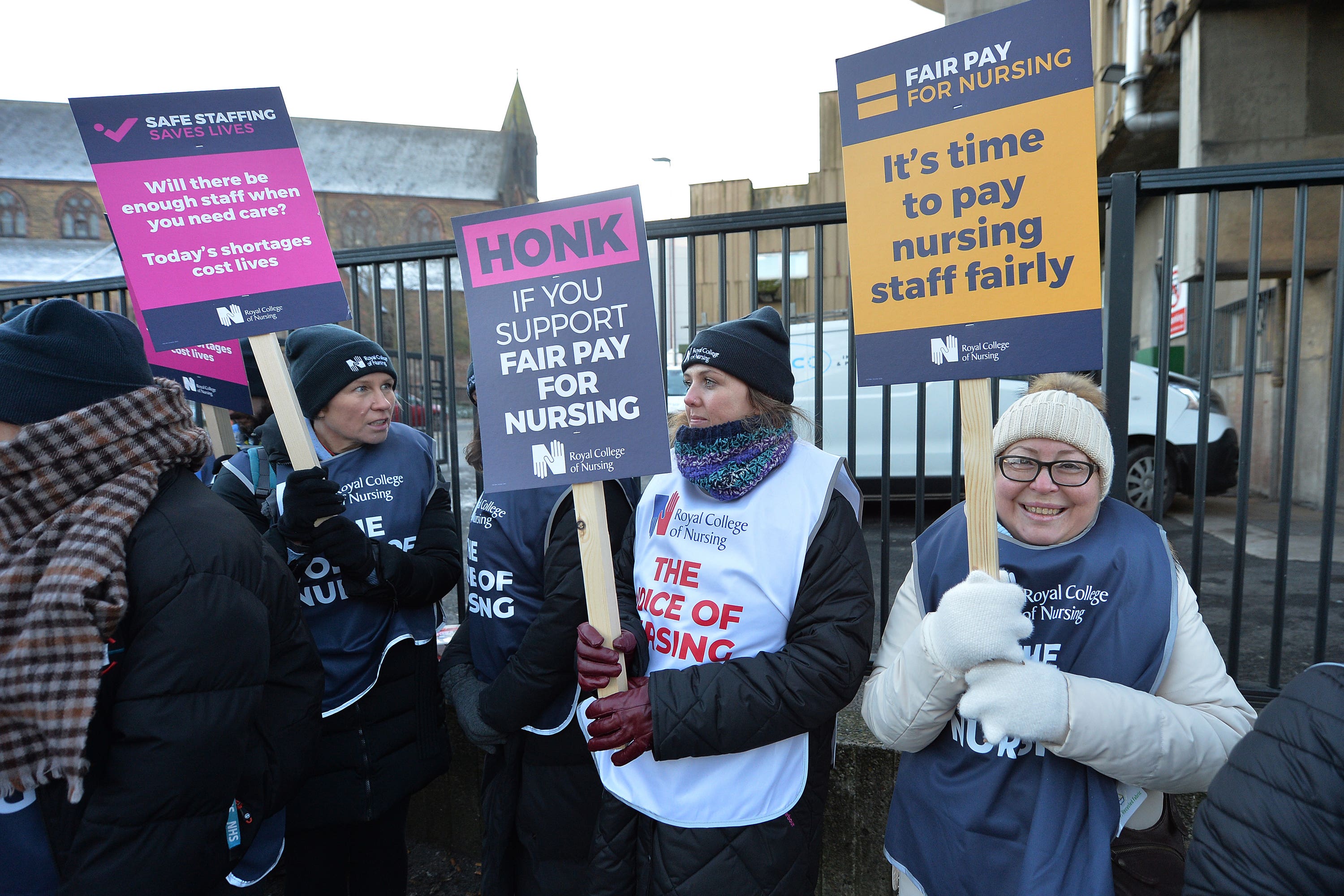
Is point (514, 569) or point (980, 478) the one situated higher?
point (980, 478)

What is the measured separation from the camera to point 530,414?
1.80 metres

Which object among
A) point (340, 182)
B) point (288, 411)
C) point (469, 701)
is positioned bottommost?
point (469, 701)

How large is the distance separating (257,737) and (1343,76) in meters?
10.7

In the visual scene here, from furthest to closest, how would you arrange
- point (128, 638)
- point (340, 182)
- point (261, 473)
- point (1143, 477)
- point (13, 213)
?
point (340, 182), point (13, 213), point (1143, 477), point (261, 473), point (128, 638)

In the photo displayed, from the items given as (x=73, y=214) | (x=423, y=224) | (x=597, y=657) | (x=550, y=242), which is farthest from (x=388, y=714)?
(x=73, y=214)

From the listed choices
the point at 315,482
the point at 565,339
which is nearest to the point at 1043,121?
the point at 565,339

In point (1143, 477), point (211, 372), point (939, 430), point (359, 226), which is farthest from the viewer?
point (359, 226)

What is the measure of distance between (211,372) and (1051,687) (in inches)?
113

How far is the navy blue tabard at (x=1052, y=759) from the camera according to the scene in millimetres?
1568

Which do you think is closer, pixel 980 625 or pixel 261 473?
pixel 980 625

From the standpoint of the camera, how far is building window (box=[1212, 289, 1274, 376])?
31.6ft

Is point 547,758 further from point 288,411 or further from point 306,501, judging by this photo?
point 288,411

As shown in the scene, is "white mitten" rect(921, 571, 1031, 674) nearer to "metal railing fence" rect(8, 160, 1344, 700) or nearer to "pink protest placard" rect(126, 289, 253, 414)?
"metal railing fence" rect(8, 160, 1344, 700)

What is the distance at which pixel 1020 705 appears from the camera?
4.76ft
